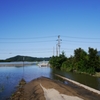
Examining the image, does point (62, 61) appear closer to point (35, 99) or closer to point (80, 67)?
point (80, 67)

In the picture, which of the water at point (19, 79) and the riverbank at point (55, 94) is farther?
the water at point (19, 79)

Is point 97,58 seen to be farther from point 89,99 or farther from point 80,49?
point 89,99

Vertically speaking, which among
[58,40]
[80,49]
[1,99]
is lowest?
[1,99]

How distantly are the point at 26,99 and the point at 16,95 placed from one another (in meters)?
2.74

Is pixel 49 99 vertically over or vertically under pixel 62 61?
under

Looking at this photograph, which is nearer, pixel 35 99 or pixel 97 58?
pixel 35 99

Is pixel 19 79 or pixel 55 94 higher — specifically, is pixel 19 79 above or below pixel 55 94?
above

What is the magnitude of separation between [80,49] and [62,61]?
55.8ft

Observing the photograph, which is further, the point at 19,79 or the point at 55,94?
the point at 19,79

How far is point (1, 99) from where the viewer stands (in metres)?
18.6

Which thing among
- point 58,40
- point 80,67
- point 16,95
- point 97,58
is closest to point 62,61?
point 58,40

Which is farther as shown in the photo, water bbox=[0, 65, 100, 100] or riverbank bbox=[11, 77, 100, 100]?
water bbox=[0, 65, 100, 100]

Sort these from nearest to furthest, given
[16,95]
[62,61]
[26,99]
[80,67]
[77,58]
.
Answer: [26,99]
[16,95]
[80,67]
[77,58]
[62,61]

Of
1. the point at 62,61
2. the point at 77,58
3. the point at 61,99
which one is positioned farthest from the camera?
the point at 62,61
